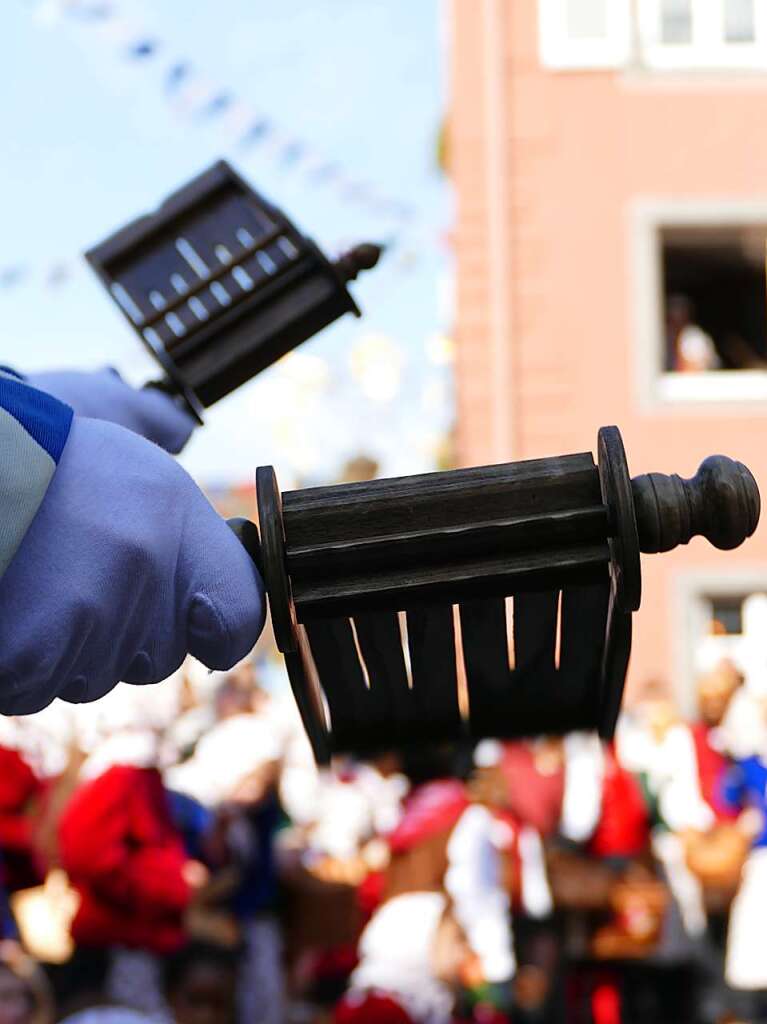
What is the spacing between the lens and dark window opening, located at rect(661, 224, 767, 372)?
10852 mm

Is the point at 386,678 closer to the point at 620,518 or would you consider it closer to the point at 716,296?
the point at 620,518

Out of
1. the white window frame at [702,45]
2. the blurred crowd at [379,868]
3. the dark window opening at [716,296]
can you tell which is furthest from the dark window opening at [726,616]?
the blurred crowd at [379,868]

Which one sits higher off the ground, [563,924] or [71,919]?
[71,919]

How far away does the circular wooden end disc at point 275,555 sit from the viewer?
1.17 m

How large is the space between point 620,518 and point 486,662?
0.74ft

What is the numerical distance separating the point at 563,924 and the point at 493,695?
176 inches

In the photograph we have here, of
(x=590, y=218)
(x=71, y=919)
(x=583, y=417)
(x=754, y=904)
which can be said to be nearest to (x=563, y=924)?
(x=754, y=904)

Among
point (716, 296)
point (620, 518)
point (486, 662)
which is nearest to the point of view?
point (620, 518)

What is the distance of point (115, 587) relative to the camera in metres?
1.20

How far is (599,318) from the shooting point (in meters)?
10.5

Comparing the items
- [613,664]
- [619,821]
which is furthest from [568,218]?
[613,664]

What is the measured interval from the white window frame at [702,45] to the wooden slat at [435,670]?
394 inches

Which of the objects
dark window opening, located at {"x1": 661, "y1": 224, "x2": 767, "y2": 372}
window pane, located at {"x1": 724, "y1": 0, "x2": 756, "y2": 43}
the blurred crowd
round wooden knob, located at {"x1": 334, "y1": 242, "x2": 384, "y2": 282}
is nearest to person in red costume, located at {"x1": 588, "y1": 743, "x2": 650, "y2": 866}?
the blurred crowd

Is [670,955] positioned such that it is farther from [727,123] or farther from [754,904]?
[727,123]
